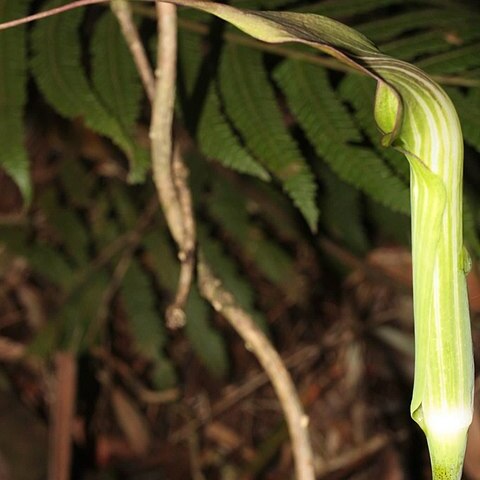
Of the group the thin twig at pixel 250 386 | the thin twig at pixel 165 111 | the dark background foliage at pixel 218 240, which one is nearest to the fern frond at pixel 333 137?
the dark background foliage at pixel 218 240

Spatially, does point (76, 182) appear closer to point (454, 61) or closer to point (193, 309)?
point (193, 309)

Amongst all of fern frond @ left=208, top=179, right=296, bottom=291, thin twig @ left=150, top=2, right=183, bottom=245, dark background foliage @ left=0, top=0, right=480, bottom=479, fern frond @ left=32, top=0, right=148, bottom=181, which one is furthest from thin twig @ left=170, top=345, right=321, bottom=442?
thin twig @ left=150, top=2, right=183, bottom=245

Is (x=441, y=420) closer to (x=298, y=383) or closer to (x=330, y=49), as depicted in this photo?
(x=330, y=49)

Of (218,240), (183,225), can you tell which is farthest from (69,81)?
(218,240)

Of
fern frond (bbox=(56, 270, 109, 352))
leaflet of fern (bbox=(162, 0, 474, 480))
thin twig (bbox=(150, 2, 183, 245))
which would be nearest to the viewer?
leaflet of fern (bbox=(162, 0, 474, 480))

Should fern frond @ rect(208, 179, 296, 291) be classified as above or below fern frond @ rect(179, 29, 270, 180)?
below

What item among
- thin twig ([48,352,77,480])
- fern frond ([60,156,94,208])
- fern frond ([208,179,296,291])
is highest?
fern frond ([60,156,94,208])

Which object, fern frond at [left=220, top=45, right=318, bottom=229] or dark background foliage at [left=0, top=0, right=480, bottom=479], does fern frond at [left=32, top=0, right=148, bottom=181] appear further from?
fern frond at [left=220, top=45, right=318, bottom=229]

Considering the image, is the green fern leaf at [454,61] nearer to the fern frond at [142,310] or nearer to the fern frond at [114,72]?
the fern frond at [114,72]
